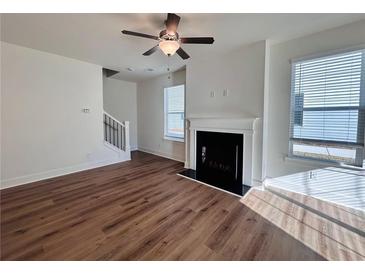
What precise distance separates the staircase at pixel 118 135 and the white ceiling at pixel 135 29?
6.57 ft

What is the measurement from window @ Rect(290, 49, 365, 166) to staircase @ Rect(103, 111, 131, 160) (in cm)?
400

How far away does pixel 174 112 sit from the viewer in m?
5.18

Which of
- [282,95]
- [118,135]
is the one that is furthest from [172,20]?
[118,135]

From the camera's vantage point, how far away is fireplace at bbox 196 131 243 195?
10.8 ft

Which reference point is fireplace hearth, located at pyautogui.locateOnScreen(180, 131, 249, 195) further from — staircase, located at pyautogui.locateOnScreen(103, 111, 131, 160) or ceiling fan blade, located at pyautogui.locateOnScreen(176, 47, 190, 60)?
staircase, located at pyautogui.locateOnScreen(103, 111, 131, 160)

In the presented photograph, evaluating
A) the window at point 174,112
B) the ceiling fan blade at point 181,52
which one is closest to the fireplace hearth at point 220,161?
the window at point 174,112

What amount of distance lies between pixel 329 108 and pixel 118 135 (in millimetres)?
5012

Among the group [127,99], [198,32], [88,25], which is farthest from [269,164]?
[127,99]

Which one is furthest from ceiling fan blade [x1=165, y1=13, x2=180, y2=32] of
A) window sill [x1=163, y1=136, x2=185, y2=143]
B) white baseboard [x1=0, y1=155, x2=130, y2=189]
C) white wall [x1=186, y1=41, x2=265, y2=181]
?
white baseboard [x1=0, y1=155, x2=130, y2=189]

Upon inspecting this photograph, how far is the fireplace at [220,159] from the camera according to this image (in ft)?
10.8

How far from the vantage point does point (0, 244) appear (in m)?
1.71

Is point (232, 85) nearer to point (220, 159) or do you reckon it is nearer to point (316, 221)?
point (220, 159)

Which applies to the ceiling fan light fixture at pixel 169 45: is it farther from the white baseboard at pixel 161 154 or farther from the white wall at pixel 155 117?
the white baseboard at pixel 161 154
